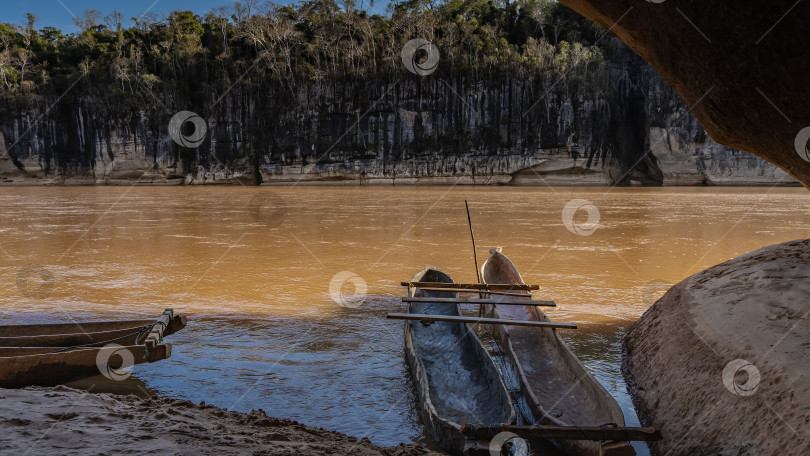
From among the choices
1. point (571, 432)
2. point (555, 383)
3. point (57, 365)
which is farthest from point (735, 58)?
point (57, 365)

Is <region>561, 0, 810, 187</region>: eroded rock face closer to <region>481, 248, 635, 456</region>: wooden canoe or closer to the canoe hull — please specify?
<region>481, 248, 635, 456</region>: wooden canoe

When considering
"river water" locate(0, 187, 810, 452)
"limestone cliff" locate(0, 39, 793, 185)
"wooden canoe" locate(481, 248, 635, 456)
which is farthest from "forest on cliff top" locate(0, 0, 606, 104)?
"wooden canoe" locate(481, 248, 635, 456)

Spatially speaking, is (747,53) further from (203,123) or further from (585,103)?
(203,123)

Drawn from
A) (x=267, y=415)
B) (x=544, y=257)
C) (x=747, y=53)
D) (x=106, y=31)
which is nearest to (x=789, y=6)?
(x=747, y=53)

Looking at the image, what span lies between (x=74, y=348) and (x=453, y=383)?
3.27 metres

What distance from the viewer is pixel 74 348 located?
14.3ft

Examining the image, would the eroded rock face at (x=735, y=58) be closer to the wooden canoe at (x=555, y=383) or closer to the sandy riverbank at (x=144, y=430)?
the wooden canoe at (x=555, y=383)

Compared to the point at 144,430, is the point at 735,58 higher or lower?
higher

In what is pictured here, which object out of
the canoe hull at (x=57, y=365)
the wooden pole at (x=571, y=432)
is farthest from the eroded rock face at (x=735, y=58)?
the canoe hull at (x=57, y=365)

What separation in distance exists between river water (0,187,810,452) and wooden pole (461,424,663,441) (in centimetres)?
71

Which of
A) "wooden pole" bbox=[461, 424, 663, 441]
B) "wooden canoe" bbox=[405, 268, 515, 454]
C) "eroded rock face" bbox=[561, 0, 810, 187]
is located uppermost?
"eroded rock face" bbox=[561, 0, 810, 187]

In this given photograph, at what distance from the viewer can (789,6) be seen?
2801 mm

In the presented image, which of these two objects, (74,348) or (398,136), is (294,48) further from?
(74,348)

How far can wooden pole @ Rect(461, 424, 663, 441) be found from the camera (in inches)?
126
